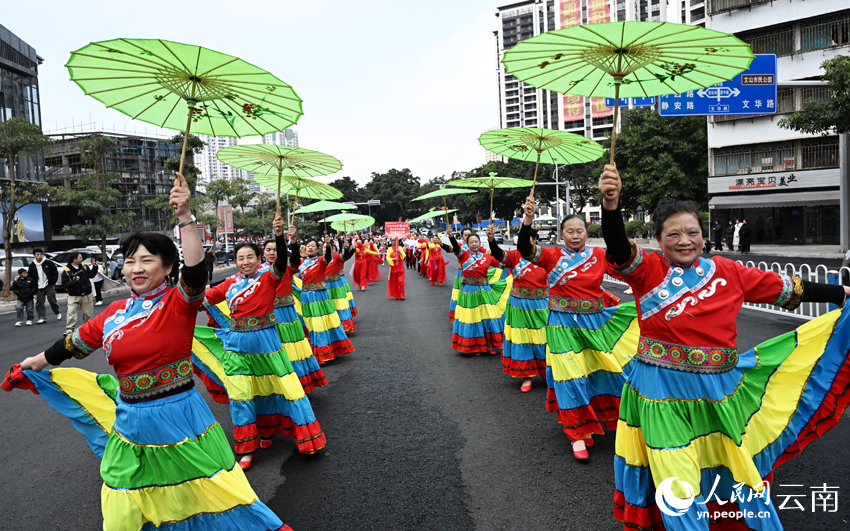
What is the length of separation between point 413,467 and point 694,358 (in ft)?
7.92

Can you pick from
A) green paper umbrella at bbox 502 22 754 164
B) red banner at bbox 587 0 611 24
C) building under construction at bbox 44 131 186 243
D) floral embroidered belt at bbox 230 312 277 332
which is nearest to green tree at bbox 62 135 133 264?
floral embroidered belt at bbox 230 312 277 332

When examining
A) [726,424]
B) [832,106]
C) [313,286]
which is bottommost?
[726,424]

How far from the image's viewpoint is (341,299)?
10.8 metres

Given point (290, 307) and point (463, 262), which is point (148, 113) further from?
point (463, 262)

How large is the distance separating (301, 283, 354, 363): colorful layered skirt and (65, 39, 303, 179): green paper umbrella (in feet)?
15.1

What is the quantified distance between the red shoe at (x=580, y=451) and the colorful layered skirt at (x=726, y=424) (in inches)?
52.8

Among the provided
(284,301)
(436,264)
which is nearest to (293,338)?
(284,301)

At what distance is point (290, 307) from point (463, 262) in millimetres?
3212

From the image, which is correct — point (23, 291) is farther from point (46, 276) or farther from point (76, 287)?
point (76, 287)

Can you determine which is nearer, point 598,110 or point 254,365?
point 254,365

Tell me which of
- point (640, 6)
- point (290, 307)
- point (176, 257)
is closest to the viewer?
point (176, 257)

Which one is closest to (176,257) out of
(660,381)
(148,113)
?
(148,113)

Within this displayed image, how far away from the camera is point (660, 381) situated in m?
2.93

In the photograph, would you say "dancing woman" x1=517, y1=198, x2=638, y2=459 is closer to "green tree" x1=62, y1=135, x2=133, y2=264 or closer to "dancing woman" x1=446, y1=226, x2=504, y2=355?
"dancing woman" x1=446, y1=226, x2=504, y2=355
